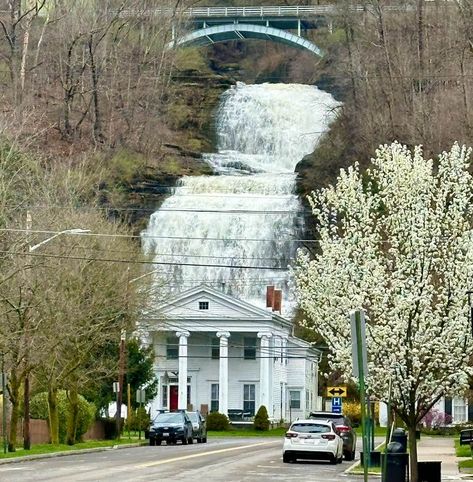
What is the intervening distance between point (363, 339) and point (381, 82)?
253 ft

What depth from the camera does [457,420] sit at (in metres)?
83.8

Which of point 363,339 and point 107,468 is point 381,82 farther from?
point 363,339

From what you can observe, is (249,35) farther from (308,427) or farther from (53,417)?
(308,427)

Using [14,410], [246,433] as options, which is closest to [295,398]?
[246,433]

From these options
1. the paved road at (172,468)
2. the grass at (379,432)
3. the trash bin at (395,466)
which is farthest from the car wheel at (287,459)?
the grass at (379,432)

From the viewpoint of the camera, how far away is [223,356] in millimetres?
82125

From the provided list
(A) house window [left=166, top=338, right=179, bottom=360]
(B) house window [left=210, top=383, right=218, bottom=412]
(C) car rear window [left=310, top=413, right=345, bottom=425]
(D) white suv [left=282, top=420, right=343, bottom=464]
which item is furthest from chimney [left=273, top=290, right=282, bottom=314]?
(D) white suv [left=282, top=420, right=343, bottom=464]

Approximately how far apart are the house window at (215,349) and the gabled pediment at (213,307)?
2.03 metres

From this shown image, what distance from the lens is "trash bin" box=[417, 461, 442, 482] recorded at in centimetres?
2784

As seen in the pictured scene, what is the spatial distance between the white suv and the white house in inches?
1557

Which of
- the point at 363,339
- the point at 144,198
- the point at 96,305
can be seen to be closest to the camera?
the point at 363,339

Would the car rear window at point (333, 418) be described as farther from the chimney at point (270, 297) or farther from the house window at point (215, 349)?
the chimney at point (270, 297)

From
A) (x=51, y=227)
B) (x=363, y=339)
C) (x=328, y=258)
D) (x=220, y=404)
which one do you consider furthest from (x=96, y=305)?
(x=220, y=404)

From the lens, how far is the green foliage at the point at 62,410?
172ft
